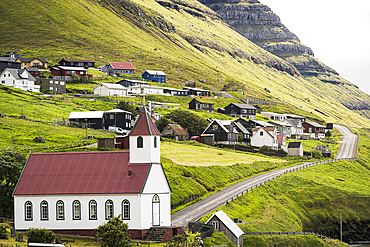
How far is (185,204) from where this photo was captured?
6981 cm

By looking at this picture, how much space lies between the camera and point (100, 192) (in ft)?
167

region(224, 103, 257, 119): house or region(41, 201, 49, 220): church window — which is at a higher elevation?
region(224, 103, 257, 119): house

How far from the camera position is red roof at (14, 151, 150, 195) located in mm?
51344

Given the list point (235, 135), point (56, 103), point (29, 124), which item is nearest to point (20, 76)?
point (56, 103)

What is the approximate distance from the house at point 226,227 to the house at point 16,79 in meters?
127

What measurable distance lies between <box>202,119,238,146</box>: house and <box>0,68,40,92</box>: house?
238 feet

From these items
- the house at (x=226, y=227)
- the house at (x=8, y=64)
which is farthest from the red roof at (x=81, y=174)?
the house at (x=8, y=64)

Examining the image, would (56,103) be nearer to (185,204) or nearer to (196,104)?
(196,104)

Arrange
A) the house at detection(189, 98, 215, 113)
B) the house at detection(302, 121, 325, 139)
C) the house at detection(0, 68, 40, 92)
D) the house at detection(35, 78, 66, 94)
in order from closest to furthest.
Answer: the house at detection(0, 68, 40, 92) → the house at detection(35, 78, 66, 94) → the house at detection(302, 121, 325, 139) → the house at detection(189, 98, 215, 113)

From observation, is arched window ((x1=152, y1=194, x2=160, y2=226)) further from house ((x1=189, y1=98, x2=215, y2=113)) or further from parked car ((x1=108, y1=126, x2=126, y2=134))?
house ((x1=189, y1=98, x2=215, y2=113))

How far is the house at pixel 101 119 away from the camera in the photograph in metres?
126

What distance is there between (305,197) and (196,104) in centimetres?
10040

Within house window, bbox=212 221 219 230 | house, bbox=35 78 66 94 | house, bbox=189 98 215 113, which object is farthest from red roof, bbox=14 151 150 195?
house, bbox=189 98 215 113

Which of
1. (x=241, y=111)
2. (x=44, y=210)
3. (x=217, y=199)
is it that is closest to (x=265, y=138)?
(x=241, y=111)
